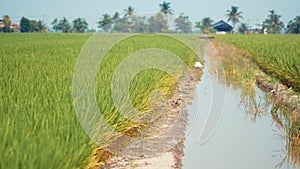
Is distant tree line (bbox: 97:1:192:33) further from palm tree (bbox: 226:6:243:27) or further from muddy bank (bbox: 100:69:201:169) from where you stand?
palm tree (bbox: 226:6:243:27)

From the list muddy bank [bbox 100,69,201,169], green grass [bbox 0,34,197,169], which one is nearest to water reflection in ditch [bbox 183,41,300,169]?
muddy bank [bbox 100,69,201,169]

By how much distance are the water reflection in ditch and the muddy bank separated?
0.44 feet

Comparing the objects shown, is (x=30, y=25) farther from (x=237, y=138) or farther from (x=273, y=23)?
(x=237, y=138)

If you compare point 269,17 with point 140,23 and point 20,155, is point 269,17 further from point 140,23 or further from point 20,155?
point 20,155

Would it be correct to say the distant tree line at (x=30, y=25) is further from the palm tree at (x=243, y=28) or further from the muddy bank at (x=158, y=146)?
the muddy bank at (x=158, y=146)

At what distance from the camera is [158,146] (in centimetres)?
419

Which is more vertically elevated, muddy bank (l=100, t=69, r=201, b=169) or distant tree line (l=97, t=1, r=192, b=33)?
distant tree line (l=97, t=1, r=192, b=33)

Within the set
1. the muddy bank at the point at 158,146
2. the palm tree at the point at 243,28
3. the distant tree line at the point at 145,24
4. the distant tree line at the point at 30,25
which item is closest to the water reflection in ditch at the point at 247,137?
the muddy bank at the point at 158,146

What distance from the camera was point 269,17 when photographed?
193ft

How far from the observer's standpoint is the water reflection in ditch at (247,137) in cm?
410

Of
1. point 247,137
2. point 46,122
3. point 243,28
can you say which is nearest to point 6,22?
point 243,28

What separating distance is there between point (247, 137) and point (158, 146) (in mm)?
1322

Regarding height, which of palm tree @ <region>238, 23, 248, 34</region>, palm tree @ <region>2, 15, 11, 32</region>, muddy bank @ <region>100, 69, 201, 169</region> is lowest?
muddy bank @ <region>100, 69, 201, 169</region>

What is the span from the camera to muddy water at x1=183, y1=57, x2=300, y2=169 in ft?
13.4
